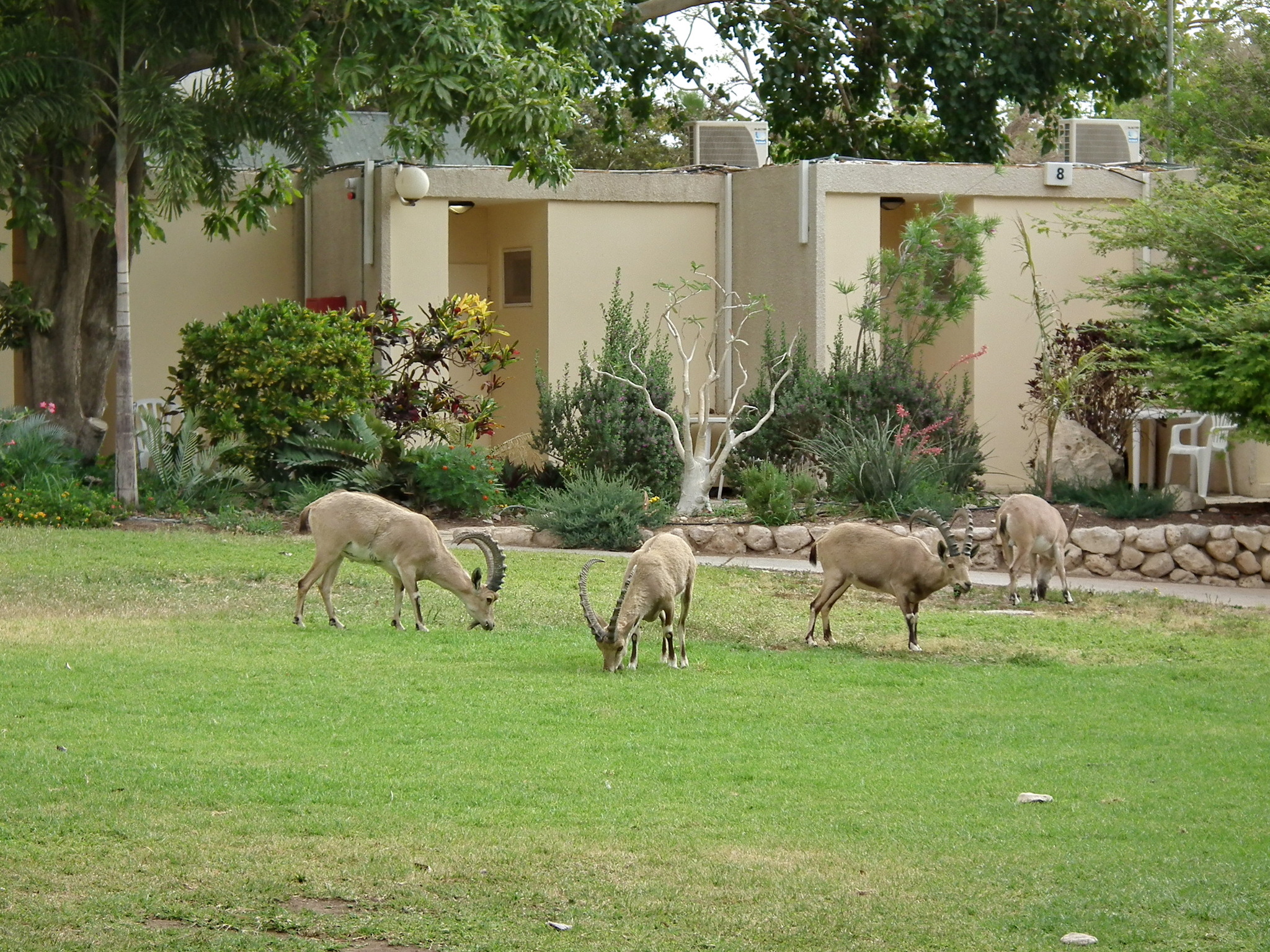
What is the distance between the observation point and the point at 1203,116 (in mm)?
28219

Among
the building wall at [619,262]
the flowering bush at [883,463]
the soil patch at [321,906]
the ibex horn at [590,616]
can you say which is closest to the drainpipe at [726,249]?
the building wall at [619,262]

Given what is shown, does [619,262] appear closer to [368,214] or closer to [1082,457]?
[368,214]

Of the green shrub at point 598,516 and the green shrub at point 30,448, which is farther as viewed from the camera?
the green shrub at point 30,448

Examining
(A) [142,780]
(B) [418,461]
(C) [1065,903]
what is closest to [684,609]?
(A) [142,780]

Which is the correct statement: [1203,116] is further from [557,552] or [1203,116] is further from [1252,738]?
[1252,738]

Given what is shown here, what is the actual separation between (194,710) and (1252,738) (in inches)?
222

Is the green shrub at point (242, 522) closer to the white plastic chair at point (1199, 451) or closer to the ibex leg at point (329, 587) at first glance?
the ibex leg at point (329, 587)

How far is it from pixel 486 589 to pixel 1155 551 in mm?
7653

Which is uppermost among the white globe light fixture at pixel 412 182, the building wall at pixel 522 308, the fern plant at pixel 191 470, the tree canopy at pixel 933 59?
the tree canopy at pixel 933 59

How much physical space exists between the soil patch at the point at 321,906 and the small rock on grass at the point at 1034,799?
3.09 m

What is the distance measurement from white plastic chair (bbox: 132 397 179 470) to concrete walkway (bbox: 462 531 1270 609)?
416 cm

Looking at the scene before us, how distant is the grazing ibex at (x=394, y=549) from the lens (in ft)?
35.9

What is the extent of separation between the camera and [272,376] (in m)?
17.7

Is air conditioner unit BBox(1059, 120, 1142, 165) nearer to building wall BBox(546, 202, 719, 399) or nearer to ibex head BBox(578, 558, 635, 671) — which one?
building wall BBox(546, 202, 719, 399)
